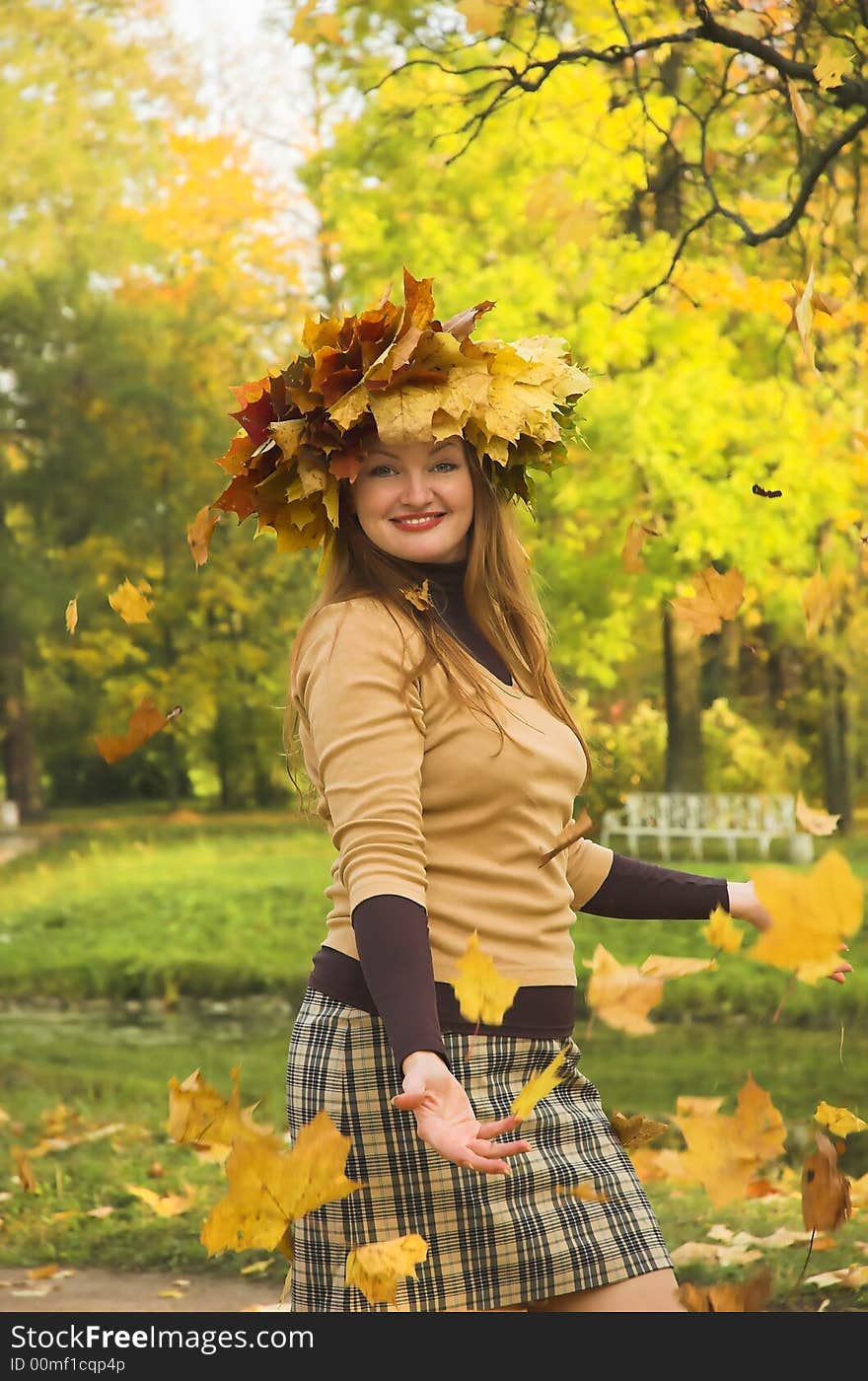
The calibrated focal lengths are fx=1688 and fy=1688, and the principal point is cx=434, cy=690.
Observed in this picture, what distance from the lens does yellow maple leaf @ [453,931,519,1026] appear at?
2207 mm

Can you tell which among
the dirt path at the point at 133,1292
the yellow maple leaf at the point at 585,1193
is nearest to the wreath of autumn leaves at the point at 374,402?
the yellow maple leaf at the point at 585,1193

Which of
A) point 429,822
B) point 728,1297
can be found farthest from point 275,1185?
point 728,1297

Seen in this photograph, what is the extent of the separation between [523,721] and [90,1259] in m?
3.19

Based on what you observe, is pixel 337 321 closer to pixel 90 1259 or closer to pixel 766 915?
pixel 766 915

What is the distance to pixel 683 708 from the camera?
1452cm

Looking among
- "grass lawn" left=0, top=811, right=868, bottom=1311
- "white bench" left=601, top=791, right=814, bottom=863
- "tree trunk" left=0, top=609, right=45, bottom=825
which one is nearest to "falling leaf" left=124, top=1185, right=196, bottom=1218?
"grass lawn" left=0, top=811, right=868, bottom=1311

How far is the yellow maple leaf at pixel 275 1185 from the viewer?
2.24 metres

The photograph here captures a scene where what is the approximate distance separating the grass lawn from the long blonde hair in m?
0.69

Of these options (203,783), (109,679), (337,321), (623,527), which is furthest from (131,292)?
(337,321)

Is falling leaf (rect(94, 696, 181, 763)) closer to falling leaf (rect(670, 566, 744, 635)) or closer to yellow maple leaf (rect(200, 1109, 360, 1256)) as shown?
yellow maple leaf (rect(200, 1109, 360, 1256))

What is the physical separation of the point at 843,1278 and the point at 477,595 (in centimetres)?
264

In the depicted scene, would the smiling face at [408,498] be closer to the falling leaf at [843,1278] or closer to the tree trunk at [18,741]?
the falling leaf at [843,1278]

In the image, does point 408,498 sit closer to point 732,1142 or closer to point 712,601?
point 712,601
